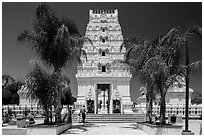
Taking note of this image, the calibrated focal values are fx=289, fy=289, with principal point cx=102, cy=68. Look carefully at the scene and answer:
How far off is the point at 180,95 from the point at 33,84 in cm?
2490

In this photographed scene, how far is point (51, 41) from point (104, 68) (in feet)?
56.3

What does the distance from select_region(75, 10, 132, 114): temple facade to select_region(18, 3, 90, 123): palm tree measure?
1486 cm

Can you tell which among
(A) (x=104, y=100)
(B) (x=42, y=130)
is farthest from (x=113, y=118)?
(A) (x=104, y=100)

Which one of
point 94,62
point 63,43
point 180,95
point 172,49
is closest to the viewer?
point 172,49

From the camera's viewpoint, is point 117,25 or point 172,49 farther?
point 117,25

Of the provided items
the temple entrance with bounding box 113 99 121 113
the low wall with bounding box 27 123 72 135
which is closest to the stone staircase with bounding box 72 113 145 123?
the temple entrance with bounding box 113 99 121 113

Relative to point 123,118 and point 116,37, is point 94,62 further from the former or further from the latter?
point 123,118

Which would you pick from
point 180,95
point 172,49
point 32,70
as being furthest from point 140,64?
point 180,95

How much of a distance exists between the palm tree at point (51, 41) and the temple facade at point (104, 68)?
1486 centimetres

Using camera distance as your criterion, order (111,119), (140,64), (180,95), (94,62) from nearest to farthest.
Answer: (140,64), (111,119), (94,62), (180,95)

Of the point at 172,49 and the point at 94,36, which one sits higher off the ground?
the point at 94,36

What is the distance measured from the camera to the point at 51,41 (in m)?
14.7

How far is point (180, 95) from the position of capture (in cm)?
3456

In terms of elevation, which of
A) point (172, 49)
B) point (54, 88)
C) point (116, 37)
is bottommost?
point (54, 88)
